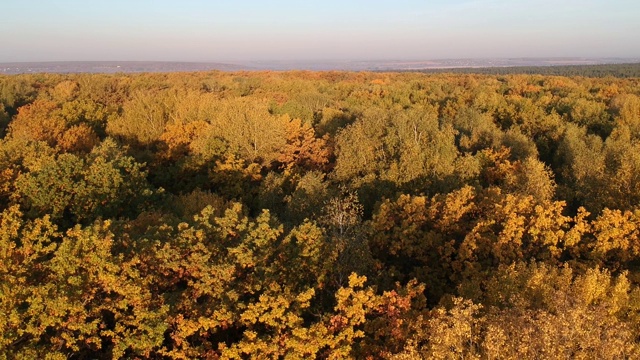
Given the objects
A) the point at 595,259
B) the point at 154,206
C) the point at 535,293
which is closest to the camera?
the point at 535,293

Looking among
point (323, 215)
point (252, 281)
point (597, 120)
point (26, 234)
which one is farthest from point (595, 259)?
point (597, 120)

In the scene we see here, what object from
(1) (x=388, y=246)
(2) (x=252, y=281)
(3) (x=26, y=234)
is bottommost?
(1) (x=388, y=246)

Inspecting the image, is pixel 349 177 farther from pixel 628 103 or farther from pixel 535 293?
pixel 628 103

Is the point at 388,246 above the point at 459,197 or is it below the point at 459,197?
below

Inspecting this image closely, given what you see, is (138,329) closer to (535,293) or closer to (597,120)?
(535,293)

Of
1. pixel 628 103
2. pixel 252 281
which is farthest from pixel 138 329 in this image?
pixel 628 103

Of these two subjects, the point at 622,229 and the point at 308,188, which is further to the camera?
the point at 308,188

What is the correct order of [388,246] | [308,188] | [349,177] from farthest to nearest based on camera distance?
[349,177] → [308,188] → [388,246]
